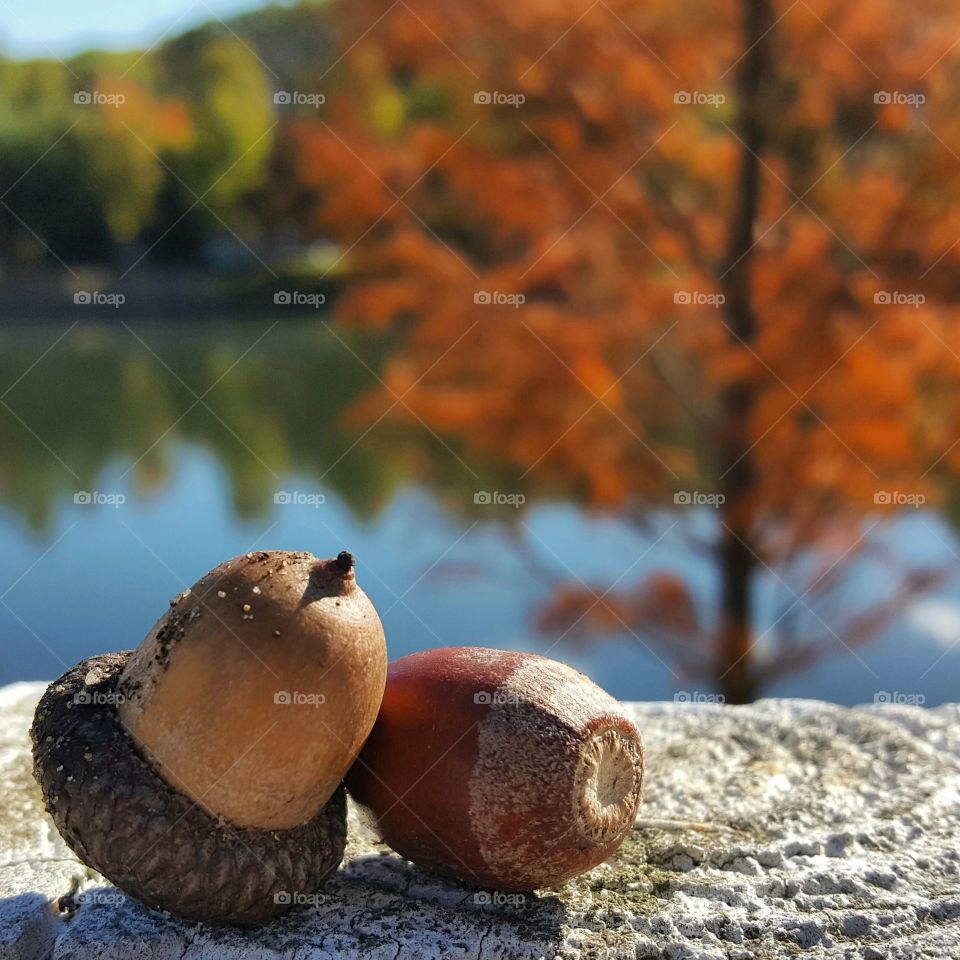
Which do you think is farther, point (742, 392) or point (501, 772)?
point (742, 392)

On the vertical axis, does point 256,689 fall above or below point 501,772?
above

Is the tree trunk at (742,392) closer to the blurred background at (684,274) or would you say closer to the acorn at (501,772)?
the blurred background at (684,274)

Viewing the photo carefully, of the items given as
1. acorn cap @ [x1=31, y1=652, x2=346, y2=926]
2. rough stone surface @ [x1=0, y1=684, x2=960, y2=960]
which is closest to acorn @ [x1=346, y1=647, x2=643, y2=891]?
rough stone surface @ [x1=0, y1=684, x2=960, y2=960]

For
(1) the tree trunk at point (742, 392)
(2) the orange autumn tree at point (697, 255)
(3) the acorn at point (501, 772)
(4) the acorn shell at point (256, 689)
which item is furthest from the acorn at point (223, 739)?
(1) the tree trunk at point (742, 392)

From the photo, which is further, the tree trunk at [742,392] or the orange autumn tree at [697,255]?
the tree trunk at [742,392]

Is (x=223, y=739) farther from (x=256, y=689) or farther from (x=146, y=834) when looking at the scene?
(x=146, y=834)

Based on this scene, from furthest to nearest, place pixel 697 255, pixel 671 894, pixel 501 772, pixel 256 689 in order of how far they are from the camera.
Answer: pixel 697 255
pixel 671 894
pixel 501 772
pixel 256 689

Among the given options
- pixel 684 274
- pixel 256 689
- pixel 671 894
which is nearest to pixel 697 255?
pixel 684 274

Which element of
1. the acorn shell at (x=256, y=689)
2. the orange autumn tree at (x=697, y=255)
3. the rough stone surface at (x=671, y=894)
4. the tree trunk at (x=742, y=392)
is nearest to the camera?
the acorn shell at (x=256, y=689)

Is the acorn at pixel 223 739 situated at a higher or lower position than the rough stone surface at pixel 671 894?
higher
